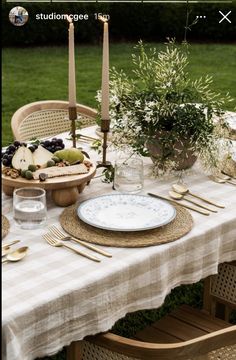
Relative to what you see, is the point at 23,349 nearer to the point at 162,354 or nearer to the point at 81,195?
the point at 162,354

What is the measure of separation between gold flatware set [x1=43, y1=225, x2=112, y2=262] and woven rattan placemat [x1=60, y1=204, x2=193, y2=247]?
2 cm

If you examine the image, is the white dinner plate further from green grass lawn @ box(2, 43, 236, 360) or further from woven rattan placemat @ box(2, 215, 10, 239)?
green grass lawn @ box(2, 43, 236, 360)

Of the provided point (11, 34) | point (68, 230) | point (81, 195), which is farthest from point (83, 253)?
point (11, 34)

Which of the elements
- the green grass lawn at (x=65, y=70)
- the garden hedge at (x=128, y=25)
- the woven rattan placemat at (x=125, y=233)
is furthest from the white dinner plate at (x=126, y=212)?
the garden hedge at (x=128, y=25)

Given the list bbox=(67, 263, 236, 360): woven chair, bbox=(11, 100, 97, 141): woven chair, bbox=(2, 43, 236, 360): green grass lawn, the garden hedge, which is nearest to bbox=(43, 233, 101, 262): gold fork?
bbox=(67, 263, 236, 360): woven chair

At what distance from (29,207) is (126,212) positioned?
36cm

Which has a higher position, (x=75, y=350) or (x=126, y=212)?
(x=126, y=212)

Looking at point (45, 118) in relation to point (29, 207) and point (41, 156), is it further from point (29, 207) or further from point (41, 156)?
point (29, 207)

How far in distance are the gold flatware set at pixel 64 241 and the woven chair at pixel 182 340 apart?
251 mm

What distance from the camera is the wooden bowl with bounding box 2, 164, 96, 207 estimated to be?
8.19 feet

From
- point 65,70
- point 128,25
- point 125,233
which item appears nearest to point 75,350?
point 125,233

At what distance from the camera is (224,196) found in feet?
8.96

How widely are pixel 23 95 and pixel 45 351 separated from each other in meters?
6.55

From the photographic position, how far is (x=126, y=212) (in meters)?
2.51
